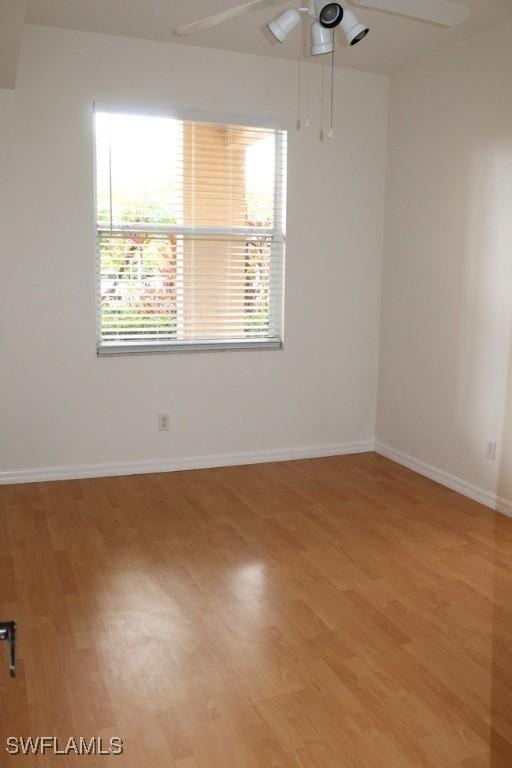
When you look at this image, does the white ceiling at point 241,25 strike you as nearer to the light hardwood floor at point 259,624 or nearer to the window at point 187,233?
the window at point 187,233

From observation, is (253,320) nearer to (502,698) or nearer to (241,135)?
(241,135)

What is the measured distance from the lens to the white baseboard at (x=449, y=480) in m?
3.82

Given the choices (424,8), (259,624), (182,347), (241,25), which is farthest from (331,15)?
(182,347)

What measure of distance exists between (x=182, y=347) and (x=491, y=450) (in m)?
1.92

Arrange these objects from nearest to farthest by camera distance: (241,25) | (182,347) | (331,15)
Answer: (331,15)
(241,25)
(182,347)

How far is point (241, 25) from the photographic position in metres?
3.67

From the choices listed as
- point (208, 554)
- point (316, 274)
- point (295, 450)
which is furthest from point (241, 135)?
point (208, 554)

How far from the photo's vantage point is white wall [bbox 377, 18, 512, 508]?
3.73 metres

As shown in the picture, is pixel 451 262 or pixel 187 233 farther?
pixel 187 233

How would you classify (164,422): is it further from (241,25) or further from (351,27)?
(351,27)

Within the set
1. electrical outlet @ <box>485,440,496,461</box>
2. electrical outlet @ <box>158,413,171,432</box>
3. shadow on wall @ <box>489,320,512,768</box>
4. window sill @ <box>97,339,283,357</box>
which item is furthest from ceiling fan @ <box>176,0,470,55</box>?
electrical outlet @ <box>158,413,171,432</box>

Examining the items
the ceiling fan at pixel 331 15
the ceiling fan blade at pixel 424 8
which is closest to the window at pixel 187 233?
the ceiling fan at pixel 331 15

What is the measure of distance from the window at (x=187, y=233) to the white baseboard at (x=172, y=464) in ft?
2.36

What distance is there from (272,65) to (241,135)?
459 millimetres
